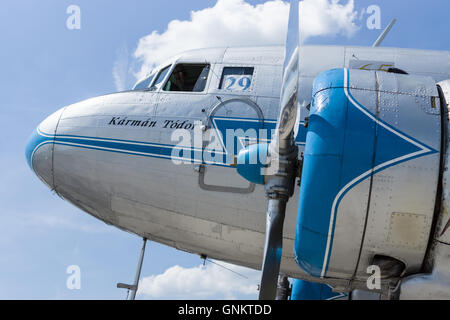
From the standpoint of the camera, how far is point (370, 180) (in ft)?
16.5

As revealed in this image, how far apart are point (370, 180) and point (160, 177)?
3558mm

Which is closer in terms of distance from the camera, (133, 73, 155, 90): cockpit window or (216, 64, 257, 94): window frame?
(216, 64, 257, 94): window frame

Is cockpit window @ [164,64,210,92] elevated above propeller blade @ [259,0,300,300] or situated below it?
above

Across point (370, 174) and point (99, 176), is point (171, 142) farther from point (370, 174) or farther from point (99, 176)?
point (370, 174)

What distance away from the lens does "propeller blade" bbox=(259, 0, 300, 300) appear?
221 inches

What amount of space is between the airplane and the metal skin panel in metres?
0.02

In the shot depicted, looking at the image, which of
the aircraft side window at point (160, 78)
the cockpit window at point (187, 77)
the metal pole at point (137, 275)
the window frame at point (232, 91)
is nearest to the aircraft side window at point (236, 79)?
the window frame at point (232, 91)

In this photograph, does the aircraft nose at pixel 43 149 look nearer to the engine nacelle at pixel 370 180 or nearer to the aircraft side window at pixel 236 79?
the aircraft side window at pixel 236 79

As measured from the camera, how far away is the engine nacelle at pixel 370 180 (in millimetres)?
5000

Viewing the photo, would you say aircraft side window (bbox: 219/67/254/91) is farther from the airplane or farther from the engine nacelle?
the engine nacelle

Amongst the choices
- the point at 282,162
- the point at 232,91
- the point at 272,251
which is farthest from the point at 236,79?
the point at 272,251

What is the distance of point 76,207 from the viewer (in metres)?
8.27

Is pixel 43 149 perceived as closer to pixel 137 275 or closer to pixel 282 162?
pixel 137 275

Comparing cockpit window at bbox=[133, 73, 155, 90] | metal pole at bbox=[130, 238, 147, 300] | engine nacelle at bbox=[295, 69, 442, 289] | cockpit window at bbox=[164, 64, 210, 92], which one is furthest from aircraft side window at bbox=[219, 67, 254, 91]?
metal pole at bbox=[130, 238, 147, 300]
